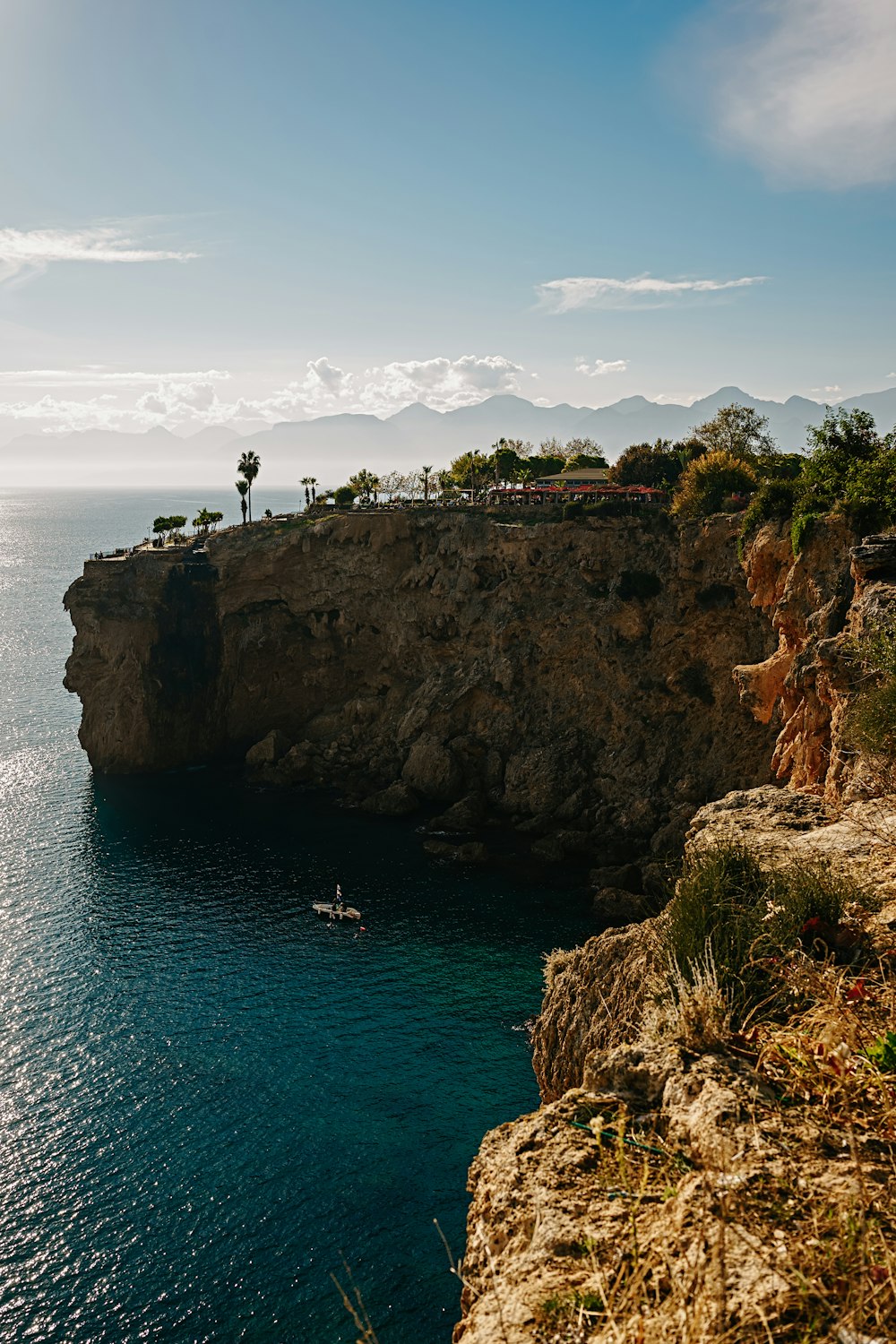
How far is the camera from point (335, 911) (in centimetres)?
5278

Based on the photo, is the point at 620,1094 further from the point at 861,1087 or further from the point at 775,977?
the point at 775,977

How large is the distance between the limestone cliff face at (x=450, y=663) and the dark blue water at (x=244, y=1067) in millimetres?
10461

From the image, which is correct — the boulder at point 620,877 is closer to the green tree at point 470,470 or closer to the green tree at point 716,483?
the green tree at point 716,483

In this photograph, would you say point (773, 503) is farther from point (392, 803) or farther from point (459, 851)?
point (392, 803)

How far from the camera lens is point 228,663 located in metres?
85.7

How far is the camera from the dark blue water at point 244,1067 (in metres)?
28.0

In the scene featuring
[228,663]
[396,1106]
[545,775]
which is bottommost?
[396,1106]

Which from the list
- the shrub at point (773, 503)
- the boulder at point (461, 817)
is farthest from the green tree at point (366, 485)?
the shrub at point (773, 503)

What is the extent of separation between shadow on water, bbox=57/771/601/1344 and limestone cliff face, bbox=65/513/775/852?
10812 millimetres

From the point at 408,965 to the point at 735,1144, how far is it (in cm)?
4189

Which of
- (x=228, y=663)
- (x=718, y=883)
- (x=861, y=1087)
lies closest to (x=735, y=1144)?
(x=861, y=1087)

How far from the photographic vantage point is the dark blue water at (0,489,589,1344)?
28047 millimetres

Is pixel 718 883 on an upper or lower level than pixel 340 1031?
upper

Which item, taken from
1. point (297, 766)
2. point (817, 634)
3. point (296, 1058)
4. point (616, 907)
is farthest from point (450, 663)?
point (817, 634)
